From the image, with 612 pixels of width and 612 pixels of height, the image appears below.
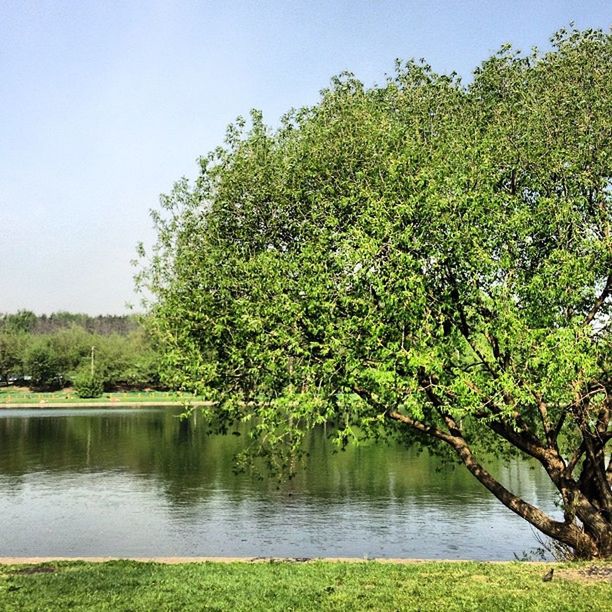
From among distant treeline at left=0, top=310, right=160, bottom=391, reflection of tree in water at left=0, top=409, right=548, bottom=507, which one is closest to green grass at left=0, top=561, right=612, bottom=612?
reflection of tree in water at left=0, top=409, right=548, bottom=507

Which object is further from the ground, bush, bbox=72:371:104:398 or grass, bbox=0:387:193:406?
bush, bbox=72:371:104:398

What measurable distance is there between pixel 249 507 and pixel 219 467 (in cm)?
1309

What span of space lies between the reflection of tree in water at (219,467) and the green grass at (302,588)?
613 cm

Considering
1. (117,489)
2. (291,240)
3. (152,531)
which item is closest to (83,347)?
(117,489)

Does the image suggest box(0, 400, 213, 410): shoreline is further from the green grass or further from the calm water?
the green grass

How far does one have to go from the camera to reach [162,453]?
5288 centimetres

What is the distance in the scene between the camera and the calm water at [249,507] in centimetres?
2512

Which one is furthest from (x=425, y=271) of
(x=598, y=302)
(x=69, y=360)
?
(x=69, y=360)

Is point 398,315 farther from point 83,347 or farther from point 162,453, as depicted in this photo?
point 83,347

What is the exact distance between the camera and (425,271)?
1725 cm

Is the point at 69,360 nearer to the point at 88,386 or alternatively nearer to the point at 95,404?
the point at 88,386

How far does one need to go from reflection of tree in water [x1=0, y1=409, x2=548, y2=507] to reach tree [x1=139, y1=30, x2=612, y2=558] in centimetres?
500

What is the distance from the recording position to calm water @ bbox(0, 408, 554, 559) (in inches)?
989

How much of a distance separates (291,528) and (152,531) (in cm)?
541
